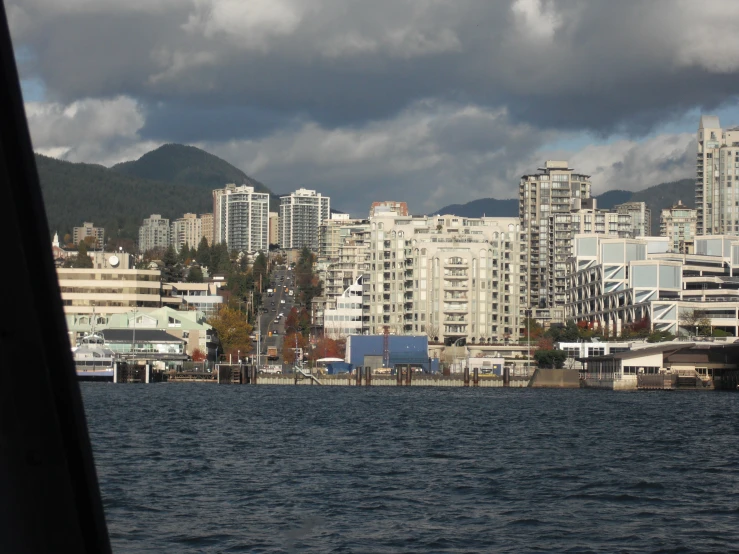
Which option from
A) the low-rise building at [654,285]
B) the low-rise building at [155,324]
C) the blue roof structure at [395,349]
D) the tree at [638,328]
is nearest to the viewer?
the tree at [638,328]

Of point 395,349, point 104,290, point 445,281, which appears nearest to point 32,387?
point 395,349

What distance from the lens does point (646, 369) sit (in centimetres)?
10688

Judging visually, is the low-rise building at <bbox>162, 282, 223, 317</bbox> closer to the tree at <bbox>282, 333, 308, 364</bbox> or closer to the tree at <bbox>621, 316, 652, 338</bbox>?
the tree at <bbox>282, 333, 308, 364</bbox>

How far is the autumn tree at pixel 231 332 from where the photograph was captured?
146 m

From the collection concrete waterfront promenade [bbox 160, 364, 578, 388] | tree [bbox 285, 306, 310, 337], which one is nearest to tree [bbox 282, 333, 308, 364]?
tree [bbox 285, 306, 310, 337]

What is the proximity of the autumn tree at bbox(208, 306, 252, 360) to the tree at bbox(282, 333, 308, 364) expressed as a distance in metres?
5.44

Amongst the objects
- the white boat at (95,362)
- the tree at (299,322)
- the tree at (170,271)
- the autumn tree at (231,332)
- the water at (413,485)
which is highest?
the tree at (170,271)

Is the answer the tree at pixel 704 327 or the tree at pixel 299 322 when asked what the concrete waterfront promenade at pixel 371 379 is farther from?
the tree at pixel 299 322

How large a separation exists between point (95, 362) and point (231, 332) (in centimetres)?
3077

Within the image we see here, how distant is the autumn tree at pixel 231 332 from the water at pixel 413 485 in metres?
97.4

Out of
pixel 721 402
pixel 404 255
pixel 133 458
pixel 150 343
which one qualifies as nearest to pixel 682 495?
pixel 133 458

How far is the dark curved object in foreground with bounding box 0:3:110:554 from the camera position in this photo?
8.80 ft

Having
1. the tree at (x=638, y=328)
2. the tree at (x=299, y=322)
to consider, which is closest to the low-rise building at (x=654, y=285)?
the tree at (x=638, y=328)

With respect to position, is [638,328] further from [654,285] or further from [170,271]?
[170,271]
